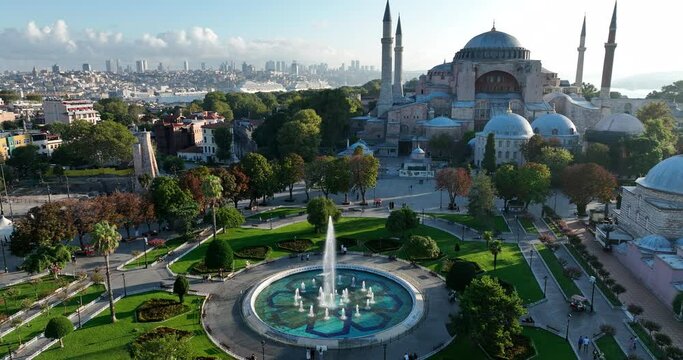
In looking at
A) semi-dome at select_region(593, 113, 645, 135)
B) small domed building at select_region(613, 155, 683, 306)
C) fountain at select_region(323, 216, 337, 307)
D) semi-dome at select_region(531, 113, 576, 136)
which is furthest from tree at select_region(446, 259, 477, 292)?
semi-dome at select_region(531, 113, 576, 136)

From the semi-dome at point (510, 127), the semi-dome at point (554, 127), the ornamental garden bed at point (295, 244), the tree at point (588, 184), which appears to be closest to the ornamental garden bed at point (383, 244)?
the ornamental garden bed at point (295, 244)

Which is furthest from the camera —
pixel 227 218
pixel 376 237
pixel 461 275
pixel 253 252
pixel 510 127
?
pixel 510 127

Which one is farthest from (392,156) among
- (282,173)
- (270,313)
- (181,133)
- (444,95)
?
(270,313)

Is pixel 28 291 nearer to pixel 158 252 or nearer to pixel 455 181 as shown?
pixel 158 252

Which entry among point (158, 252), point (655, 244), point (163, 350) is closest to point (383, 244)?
point (158, 252)

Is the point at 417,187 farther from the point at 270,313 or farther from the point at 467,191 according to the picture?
the point at 270,313

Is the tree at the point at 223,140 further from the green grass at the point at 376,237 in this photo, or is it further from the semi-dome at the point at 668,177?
the semi-dome at the point at 668,177

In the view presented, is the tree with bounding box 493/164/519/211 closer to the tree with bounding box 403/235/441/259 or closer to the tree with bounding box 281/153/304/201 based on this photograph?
the tree with bounding box 403/235/441/259
